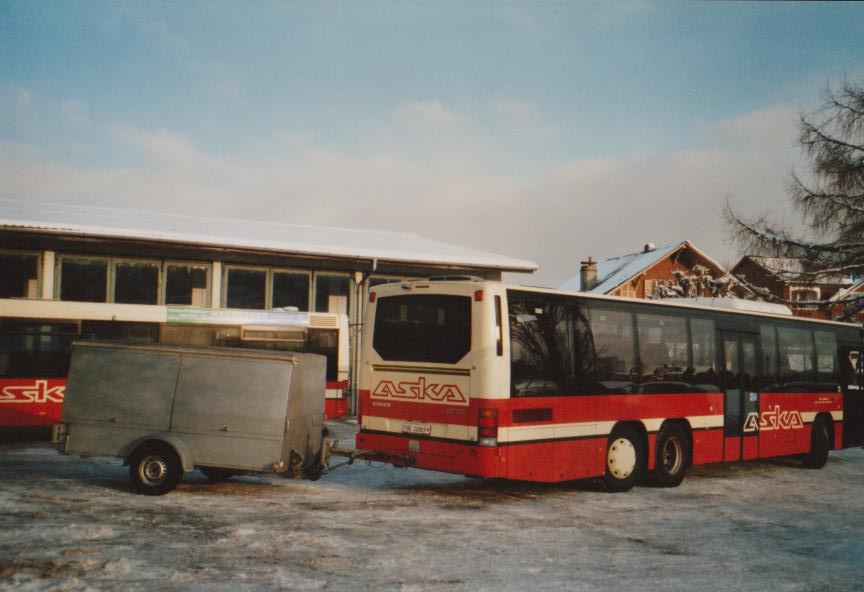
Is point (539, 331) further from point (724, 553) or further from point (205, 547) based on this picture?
point (205, 547)

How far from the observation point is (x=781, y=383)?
13984mm

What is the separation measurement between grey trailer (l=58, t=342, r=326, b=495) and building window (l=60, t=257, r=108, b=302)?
1316 centimetres

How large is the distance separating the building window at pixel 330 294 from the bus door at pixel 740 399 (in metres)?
14.5

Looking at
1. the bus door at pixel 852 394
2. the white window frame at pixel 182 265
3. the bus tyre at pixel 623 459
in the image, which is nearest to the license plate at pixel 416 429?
the bus tyre at pixel 623 459

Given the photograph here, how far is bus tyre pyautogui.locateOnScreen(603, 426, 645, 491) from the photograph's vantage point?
1098 centimetres

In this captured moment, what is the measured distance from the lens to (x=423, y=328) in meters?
10.1

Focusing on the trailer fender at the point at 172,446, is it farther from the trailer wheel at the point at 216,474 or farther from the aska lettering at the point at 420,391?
the aska lettering at the point at 420,391

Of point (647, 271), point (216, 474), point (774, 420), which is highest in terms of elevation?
point (647, 271)

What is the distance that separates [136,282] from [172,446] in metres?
14.4

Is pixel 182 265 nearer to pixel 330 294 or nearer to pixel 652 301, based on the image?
pixel 330 294

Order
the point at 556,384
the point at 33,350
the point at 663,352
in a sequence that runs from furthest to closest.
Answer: the point at 33,350 < the point at 663,352 < the point at 556,384

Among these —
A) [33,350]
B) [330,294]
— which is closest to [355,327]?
[330,294]

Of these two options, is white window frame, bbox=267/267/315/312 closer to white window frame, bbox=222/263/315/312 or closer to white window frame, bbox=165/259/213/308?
white window frame, bbox=222/263/315/312

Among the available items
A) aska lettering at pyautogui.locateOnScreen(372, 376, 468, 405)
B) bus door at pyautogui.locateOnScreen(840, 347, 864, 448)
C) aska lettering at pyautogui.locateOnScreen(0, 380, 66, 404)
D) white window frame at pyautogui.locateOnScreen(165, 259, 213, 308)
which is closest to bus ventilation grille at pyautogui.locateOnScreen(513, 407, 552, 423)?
aska lettering at pyautogui.locateOnScreen(372, 376, 468, 405)
